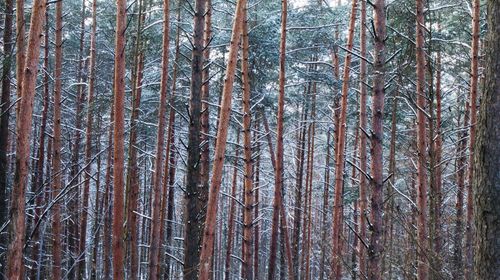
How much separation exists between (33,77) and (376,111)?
12.8 feet

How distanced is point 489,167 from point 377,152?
237 cm

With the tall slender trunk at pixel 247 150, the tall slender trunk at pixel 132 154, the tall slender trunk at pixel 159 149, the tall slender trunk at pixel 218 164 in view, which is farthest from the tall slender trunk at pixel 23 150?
the tall slender trunk at pixel 247 150

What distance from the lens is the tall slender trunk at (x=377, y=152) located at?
215 inches

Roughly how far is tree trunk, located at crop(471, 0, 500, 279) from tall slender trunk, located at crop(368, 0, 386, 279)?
2229 millimetres

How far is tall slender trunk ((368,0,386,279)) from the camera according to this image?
5.45 metres

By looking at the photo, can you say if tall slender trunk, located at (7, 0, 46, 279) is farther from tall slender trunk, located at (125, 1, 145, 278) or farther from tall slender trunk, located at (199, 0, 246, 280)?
tall slender trunk, located at (199, 0, 246, 280)

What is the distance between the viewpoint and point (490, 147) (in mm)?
3172

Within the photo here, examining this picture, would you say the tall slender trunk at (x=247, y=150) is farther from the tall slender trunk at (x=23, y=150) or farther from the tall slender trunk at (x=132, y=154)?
the tall slender trunk at (x=23, y=150)

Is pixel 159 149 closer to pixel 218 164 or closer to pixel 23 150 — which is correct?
pixel 218 164

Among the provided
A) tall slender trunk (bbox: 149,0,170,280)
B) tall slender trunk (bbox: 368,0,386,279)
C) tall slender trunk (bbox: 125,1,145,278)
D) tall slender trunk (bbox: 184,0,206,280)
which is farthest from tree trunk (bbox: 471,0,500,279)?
tall slender trunk (bbox: 149,0,170,280)

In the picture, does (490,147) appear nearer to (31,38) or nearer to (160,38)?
(31,38)

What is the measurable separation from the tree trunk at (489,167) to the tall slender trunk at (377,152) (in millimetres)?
2229

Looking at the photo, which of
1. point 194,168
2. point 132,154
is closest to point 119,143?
point 194,168

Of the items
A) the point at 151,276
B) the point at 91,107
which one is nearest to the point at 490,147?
the point at 151,276
